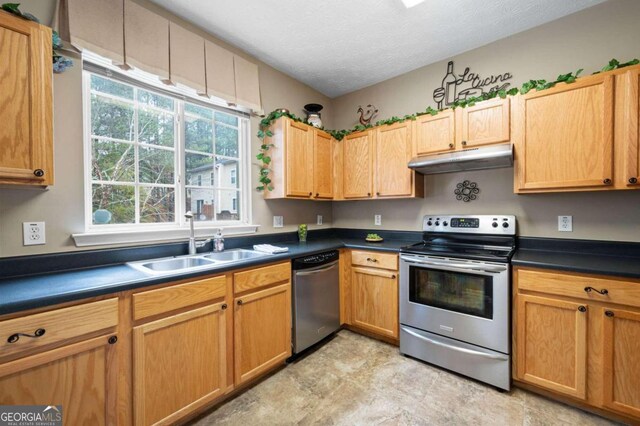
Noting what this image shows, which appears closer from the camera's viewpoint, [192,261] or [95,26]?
[95,26]

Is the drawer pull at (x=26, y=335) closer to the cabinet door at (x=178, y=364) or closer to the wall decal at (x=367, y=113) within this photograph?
the cabinet door at (x=178, y=364)

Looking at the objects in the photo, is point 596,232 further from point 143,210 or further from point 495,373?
point 143,210

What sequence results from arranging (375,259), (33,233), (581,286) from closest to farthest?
(33,233)
(581,286)
(375,259)

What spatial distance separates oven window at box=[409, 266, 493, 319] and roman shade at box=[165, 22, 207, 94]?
7.80ft

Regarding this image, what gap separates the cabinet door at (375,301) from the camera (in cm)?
249

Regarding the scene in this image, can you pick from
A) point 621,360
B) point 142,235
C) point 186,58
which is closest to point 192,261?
point 142,235

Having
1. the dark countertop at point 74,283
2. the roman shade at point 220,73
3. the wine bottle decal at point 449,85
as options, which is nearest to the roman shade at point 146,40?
the roman shade at point 220,73

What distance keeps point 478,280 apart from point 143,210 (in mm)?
2584

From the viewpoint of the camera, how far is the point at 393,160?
2754mm

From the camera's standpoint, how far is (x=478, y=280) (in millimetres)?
1991

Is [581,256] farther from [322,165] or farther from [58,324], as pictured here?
[58,324]

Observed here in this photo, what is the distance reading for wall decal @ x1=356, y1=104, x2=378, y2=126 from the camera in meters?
3.26

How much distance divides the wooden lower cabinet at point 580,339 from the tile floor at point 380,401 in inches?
6.8

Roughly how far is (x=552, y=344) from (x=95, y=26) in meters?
3.55
